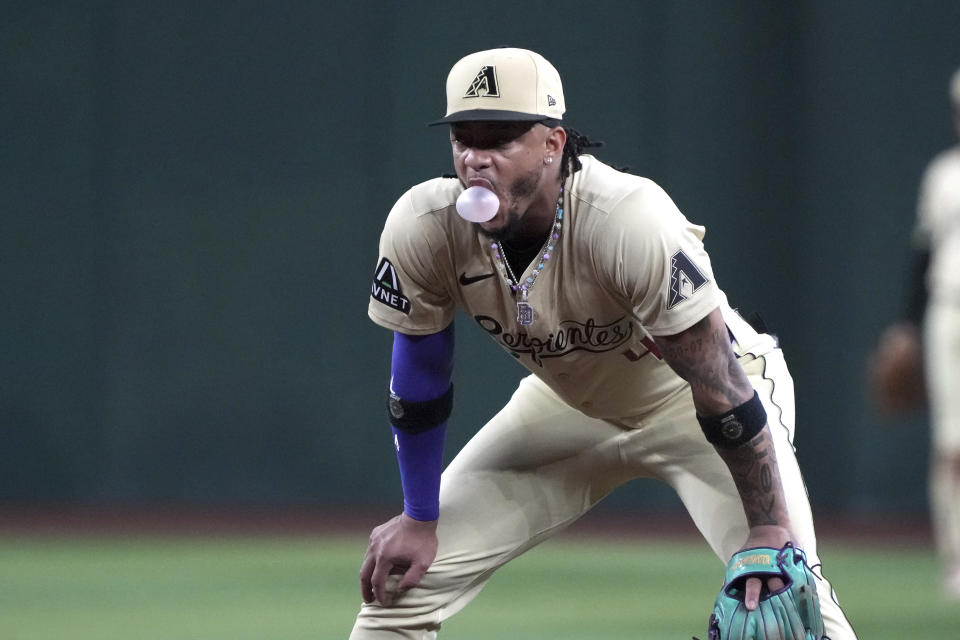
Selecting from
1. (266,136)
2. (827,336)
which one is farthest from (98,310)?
(827,336)

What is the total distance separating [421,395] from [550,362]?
40cm

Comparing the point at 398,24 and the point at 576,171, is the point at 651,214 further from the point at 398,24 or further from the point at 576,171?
the point at 398,24

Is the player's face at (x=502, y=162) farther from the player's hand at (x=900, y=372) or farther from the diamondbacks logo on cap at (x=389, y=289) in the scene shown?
the player's hand at (x=900, y=372)

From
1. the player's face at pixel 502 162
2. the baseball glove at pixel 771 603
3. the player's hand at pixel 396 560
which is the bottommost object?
the baseball glove at pixel 771 603

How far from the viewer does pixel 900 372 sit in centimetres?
857

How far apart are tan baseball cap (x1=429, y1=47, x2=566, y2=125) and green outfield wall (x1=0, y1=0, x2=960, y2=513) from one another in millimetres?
7923

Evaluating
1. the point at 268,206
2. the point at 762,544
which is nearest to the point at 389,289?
the point at 762,544

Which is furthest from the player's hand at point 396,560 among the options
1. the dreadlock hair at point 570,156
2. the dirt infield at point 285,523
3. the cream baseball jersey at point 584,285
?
the dirt infield at point 285,523

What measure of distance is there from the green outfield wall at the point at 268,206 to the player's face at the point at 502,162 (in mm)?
7946

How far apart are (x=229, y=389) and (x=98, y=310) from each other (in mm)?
1216

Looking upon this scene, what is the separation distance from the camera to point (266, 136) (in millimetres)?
12289

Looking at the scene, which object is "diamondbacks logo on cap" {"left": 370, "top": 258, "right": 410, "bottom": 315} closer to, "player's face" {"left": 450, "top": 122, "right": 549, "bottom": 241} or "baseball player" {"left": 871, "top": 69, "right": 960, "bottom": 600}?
"player's face" {"left": 450, "top": 122, "right": 549, "bottom": 241}

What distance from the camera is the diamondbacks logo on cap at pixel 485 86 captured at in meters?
4.03

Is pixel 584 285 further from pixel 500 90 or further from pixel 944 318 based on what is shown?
pixel 944 318
